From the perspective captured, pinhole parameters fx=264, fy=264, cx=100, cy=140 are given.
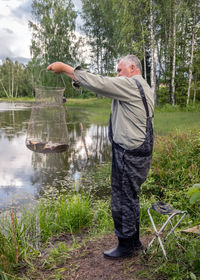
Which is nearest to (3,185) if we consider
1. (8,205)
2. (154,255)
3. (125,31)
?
(8,205)

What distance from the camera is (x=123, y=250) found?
234cm

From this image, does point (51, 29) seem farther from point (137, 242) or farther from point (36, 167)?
point (137, 242)

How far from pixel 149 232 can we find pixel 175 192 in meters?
1.58

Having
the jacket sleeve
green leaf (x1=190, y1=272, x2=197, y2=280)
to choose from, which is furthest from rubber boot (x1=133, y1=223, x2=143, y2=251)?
the jacket sleeve

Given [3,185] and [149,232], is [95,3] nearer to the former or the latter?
[3,185]

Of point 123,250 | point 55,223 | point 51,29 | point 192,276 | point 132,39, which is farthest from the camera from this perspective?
point 51,29

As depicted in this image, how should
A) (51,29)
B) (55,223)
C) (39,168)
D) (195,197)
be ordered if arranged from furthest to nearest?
(51,29) → (39,168) → (55,223) → (195,197)

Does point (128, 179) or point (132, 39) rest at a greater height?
point (132, 39)

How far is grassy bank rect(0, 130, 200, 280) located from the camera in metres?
2.14

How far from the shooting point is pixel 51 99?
740 centimetres

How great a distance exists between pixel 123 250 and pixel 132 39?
68.4ft

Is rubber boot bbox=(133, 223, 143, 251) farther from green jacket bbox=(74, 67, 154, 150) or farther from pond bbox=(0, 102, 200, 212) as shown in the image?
pond bbox=(0, 102, 200, 212)

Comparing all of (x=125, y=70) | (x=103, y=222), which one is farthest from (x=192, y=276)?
(x=103, y=222)

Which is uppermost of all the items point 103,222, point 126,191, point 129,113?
point 129,113
